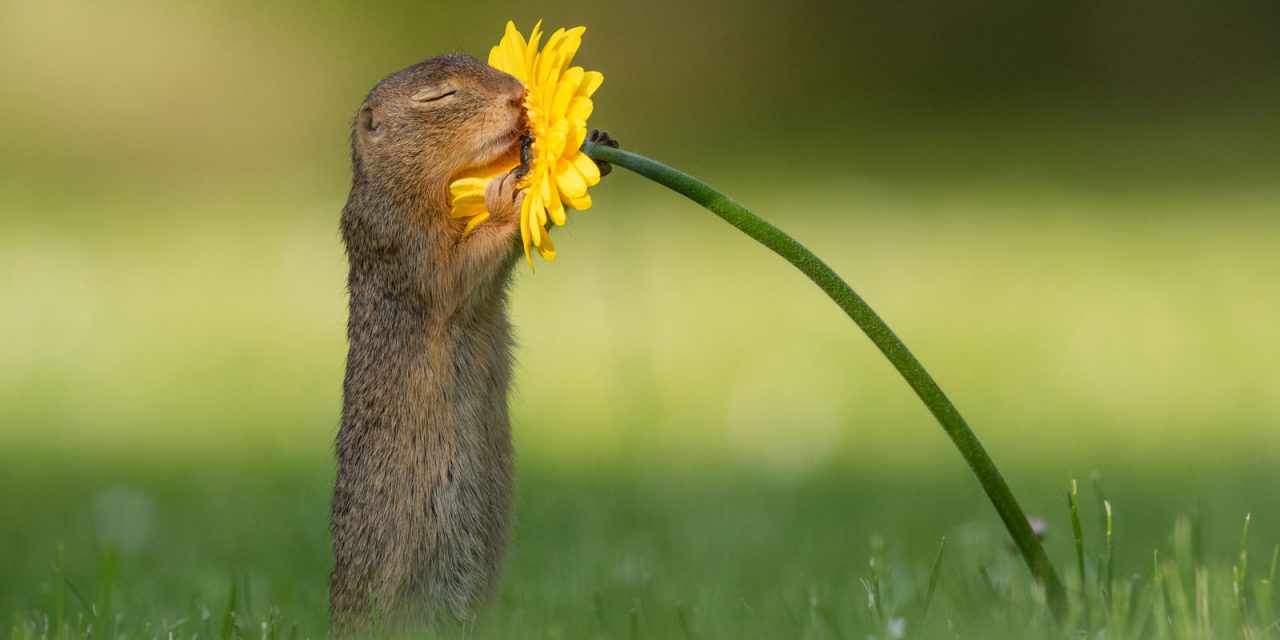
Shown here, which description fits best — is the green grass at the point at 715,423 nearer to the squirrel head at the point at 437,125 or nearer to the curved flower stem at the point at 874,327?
the curved flower stem at the point at 874,327

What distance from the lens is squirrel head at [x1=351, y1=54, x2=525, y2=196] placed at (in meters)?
3.58

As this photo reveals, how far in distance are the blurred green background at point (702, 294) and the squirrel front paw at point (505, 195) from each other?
2.93ft

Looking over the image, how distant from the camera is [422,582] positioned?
142 inches

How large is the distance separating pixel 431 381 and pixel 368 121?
0.75 meters

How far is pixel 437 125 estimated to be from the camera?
3.76 meters

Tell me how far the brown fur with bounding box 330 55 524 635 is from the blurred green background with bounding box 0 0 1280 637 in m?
0.27

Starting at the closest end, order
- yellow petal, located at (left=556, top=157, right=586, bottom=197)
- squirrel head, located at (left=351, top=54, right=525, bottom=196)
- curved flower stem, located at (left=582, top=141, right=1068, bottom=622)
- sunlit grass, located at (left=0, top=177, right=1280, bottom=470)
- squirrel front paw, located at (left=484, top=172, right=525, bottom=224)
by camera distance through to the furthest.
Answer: curved flower stem, located at (left=582, top=141, right=1068, bottom=622)
yellow petal, located at (left=556, top=157, right=586, bottom=197)
squirrel front paw, located at (left=484, top=172, right=525, bottom=224)
squirrel head, located at (left=351, top=54, right=525, bottom=196)
sunlit grass, located at (left=0, top=177, right=1280, bottom=470)

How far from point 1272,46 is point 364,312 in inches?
674

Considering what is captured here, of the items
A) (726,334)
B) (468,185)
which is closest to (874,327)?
(468,185)

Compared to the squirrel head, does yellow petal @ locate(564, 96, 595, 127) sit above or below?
below

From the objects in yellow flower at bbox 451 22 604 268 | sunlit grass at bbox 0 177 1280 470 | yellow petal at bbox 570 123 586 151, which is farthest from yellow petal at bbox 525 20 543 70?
sunlit grass at bbox 0 177 1280 470

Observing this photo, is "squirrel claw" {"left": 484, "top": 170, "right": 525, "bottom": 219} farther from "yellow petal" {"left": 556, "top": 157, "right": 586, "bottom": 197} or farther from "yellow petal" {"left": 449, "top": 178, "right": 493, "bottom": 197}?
"yellow petal" {"left": 556, "top": 157, "right": 586, "bottom": 197}

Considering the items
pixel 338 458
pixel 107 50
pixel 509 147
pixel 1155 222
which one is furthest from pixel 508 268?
pixel 107 50

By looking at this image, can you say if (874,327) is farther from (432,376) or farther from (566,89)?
(432,376)
